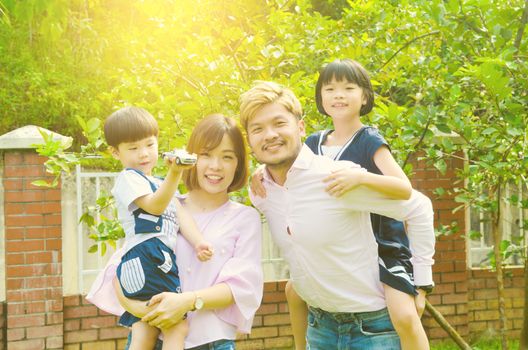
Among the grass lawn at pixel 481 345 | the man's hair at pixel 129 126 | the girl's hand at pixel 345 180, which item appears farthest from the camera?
the grass lawn at pixel 481 345

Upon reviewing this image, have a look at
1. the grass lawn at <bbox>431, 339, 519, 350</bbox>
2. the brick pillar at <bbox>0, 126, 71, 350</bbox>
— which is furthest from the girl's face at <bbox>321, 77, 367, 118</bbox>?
the grass lawn at <bbox>431, 339, 519, 350</bbox>

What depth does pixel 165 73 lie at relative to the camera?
4109mm

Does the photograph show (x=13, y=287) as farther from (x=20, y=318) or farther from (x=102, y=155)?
(x=102, y=155)

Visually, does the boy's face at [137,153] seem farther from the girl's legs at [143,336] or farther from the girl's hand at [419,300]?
the girl's hand at [419,300]

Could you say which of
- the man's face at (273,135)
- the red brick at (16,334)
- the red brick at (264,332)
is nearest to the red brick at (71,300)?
the red brick at (16,334)

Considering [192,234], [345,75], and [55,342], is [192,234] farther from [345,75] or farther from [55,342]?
[55,342]

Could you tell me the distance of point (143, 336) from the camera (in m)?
2.35

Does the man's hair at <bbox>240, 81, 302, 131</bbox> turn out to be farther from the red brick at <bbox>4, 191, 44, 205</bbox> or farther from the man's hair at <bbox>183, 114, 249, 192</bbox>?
the red brick at <bbox>4, 191, 44, 205</bbox>

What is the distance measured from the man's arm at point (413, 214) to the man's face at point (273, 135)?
25 centimetres

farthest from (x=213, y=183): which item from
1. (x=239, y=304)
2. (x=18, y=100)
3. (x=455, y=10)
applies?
(x=18, y=100)

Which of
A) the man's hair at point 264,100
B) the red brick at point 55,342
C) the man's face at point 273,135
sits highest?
the man's hair at point 264,100

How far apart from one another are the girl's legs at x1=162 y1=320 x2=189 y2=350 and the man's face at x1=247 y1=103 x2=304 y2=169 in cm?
61

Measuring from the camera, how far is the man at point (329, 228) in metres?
2.25

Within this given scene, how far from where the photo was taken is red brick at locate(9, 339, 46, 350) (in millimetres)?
5082
